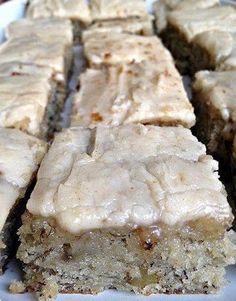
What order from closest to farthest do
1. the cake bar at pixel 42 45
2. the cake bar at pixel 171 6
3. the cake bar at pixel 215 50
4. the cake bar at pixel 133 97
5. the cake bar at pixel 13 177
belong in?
the cake bar at pixel 13 177, the cake bar at pixel 133 97, the cake bar at pixel 215 50, the cake bar at pixel 42 45, the cake bar at pixel 171 6

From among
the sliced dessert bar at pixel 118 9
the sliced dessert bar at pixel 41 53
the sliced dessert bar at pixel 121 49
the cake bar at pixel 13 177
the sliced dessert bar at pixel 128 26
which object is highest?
the cake bar at pixel 13 177

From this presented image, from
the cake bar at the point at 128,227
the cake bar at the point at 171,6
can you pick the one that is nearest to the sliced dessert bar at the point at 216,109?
the cake bar at the point at 128,227

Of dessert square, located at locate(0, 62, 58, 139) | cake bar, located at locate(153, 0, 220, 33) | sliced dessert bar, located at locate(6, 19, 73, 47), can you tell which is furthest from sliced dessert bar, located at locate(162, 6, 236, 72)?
dessert square, located at locate(0, 62, 58, 139)

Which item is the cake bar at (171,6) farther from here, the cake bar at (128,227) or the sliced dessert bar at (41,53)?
the cake bar at (128,227)

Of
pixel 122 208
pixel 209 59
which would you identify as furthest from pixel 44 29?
pixel 122 208

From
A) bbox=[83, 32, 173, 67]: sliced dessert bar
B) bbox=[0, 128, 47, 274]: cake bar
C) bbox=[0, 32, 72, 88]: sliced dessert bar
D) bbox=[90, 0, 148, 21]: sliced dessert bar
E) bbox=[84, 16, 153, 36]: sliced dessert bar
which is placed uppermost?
bbox=[0, 128, 47, 274]: cake bar

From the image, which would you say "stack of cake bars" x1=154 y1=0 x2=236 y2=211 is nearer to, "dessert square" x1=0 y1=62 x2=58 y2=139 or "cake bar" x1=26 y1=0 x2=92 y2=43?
"cake bar" x1=26 y1=0 x2=92 y2=43

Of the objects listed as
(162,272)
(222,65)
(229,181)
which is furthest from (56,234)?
(222,65)
